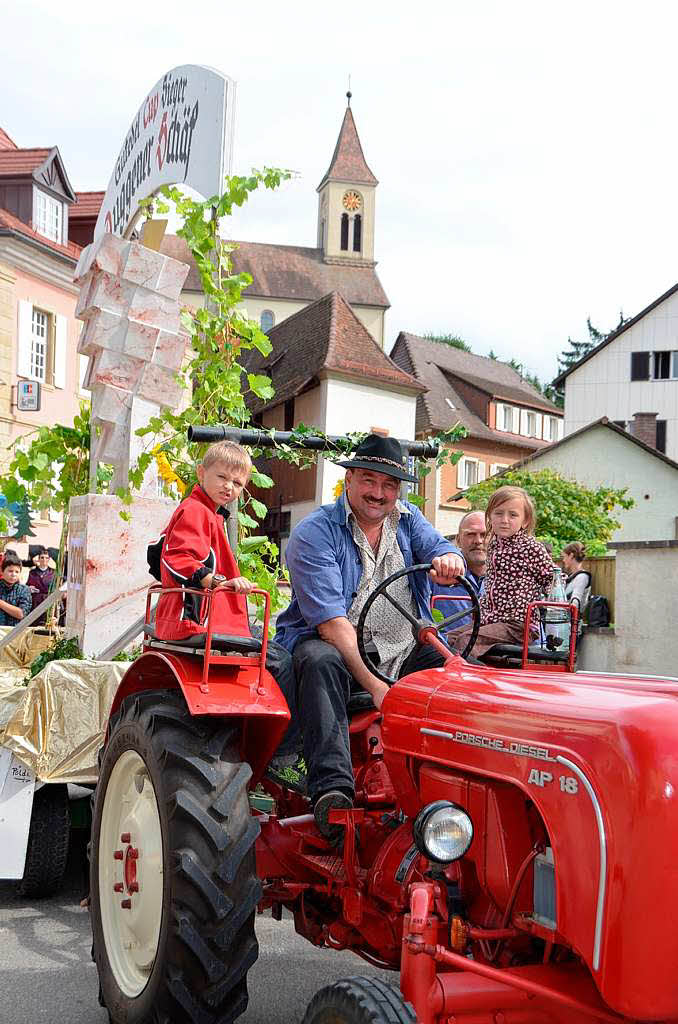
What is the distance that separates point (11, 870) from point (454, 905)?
2.86 meters

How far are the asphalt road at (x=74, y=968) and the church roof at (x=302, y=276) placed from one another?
63.4m

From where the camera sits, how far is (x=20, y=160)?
26906 mm

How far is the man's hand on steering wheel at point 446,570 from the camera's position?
11.7 ft

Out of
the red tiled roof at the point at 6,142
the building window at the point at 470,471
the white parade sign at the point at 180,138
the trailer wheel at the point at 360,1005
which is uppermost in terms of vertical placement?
the red tiled roof at the point at 6,142

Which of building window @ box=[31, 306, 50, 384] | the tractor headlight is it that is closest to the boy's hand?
the tractor headlight

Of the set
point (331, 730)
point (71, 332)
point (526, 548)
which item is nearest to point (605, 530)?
point (71, 332)

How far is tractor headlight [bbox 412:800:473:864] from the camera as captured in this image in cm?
260

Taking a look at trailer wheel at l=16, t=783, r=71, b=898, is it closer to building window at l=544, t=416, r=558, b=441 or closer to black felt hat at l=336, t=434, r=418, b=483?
black felt hat at l=336, t=434, r=418, b=483

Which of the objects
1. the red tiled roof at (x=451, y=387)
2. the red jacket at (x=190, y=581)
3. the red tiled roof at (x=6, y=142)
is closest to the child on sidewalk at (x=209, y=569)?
the red jacket at (x=190, y=581)

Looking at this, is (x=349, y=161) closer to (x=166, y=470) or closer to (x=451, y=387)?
(x=451, y=387)

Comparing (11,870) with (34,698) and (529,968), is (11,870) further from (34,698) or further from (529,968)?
(529,968)

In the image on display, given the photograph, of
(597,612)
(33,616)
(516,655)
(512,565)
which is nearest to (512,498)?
(512,565)

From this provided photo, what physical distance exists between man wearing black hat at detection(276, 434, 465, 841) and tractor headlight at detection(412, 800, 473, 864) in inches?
29.0

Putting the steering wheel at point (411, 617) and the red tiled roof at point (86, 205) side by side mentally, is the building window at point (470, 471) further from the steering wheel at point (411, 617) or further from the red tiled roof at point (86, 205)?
the steering wheel at point (411, 617)
